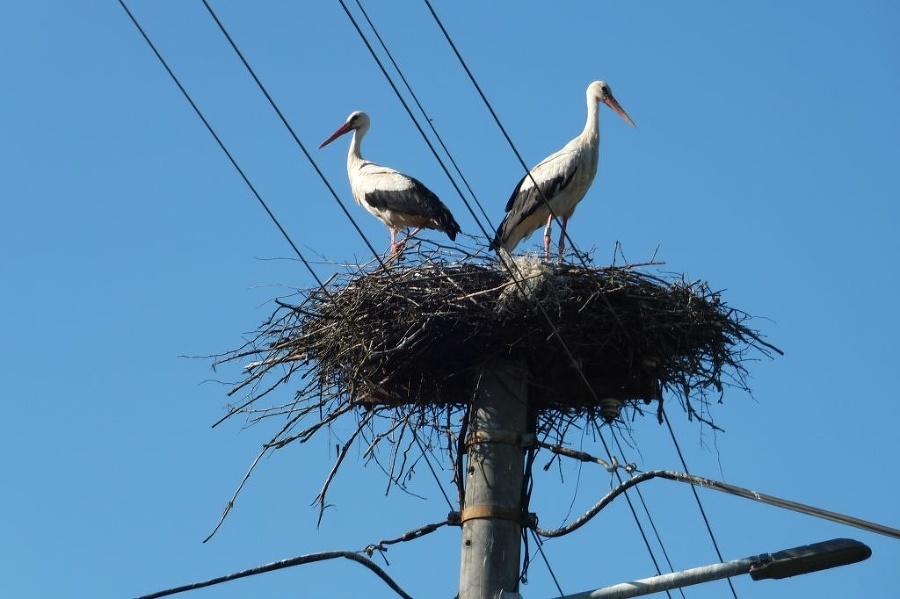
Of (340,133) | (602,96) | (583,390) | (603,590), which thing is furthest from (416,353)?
(340,133)

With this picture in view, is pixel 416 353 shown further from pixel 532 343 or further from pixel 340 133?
pixel 340 133

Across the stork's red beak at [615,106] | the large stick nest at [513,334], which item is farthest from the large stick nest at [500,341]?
the stork's red beak at [615,106]

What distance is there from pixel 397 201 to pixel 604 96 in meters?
1.90

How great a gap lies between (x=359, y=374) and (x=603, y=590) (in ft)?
8.18

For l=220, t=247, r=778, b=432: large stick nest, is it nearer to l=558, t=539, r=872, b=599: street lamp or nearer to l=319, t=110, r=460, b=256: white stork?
l=558, t=539, r=872, b=599: street lamp

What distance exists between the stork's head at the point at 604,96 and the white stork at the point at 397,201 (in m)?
1.52

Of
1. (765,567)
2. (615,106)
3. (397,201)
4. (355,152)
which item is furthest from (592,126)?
(765,567)

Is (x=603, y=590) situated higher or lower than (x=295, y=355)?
lower

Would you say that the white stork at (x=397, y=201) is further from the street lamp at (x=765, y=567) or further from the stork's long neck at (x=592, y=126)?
the street lamp at (x=765, y=567)

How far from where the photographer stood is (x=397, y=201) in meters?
13.2

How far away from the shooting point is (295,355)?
29.0 ft

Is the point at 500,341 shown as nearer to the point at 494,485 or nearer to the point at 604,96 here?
the point at 494,485

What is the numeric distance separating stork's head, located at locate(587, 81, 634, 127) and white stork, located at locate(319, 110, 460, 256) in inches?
59.7

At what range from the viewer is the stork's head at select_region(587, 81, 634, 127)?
43.5 feet
